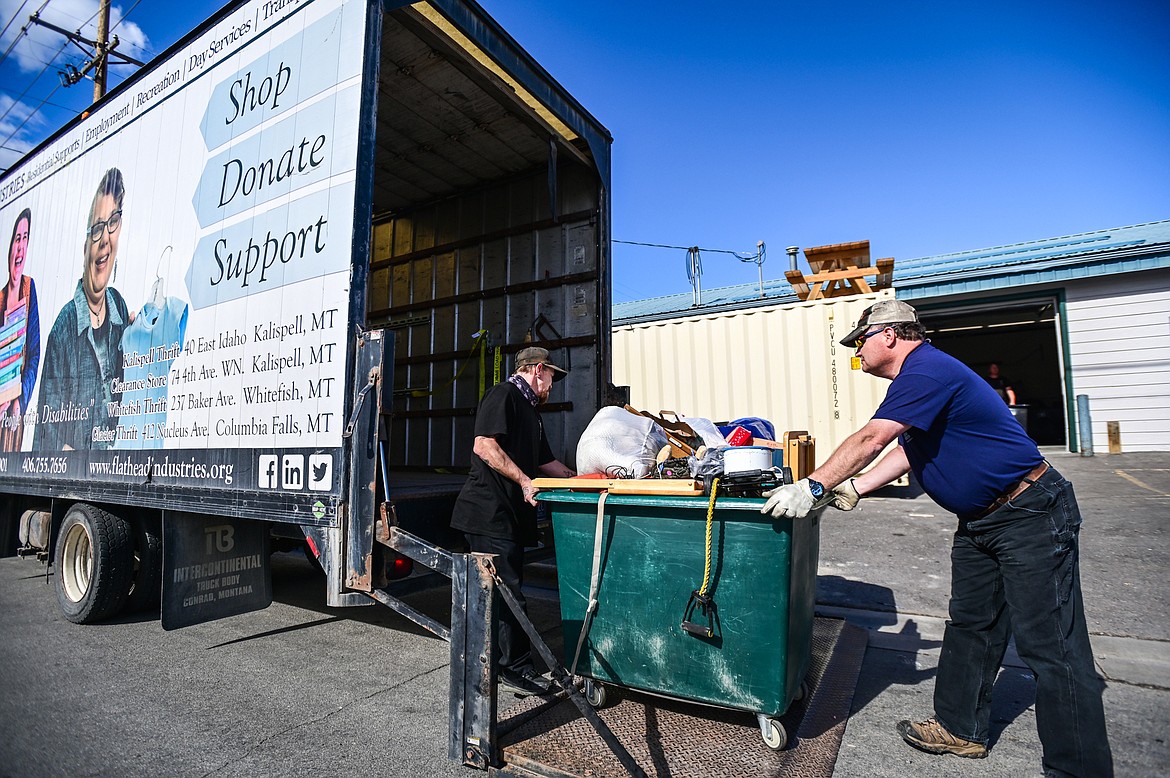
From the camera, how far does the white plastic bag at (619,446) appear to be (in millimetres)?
3260

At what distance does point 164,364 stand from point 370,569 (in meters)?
2.14

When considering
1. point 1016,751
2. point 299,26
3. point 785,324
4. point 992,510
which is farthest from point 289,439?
point 785,324

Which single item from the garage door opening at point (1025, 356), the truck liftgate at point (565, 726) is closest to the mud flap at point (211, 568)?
the truck liftgate at point (565, 726)

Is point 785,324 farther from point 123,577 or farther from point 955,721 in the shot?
point 123,577

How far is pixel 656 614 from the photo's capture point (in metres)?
2.68

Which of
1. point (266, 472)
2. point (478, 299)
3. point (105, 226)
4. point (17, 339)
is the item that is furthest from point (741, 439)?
point (17, 339)

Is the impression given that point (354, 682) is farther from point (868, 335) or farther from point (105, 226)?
point (105, 226)

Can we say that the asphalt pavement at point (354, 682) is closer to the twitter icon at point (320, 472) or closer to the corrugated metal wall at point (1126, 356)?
the twitter icon at point (320, 472)

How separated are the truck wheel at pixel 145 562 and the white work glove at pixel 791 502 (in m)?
4.31

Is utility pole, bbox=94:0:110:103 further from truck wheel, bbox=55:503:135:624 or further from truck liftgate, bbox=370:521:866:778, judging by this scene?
truck liftgate, bbox=370:521:866:778

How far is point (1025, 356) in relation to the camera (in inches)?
715

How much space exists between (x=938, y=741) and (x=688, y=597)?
3.90 feet

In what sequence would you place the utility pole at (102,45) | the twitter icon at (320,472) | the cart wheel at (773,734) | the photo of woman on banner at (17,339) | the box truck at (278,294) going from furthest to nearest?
1. the utility pole at (102,45)
2. the photo of woman on banner at (17,339)
3. the box truck at (278,294)
4. the twitter icon at (320,472)
5. the cart wheel at (773,734)

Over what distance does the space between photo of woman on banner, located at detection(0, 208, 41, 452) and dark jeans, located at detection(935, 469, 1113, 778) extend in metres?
6.84
